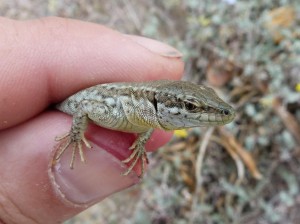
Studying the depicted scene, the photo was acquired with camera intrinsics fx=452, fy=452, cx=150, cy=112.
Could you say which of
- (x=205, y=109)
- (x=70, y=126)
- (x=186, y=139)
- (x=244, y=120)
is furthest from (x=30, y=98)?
(x=244, y=120)

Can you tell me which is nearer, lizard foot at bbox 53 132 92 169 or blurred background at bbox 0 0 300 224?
lizard foot at bbox 53 132 92 169

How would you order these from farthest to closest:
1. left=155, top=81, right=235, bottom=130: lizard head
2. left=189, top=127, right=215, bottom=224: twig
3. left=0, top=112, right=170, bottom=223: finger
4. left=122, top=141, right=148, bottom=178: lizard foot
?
left=189, top=127, right=215, bottom=224: twig < left=122, top=141, right=148, bottom=178: lizard foot < left=0, top=112, right=170, bottom=223: finger < left=155, top=81, right=235, bottom=130: lizard head

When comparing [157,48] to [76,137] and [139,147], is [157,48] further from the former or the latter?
[76,137]

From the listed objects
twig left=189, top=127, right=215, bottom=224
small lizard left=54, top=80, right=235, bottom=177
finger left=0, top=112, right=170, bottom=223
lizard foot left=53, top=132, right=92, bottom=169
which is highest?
small lizard left=54, top=80, right=235, bottom=177

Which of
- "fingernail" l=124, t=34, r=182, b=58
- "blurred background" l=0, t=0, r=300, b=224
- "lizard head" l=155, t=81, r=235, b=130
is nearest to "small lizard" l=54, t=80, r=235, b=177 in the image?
"lizard head" l=155, t=81, r=235, b=130

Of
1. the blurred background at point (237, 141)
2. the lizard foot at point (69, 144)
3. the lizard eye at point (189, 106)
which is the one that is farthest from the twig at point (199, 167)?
the lizard eye at point (189, 106)

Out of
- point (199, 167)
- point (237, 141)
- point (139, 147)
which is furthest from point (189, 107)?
point (237, 141)

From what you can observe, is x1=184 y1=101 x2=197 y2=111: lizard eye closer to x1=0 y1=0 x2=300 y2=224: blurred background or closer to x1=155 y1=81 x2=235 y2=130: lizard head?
x1=155 y1=81 x2=235 y2=130: lizard head

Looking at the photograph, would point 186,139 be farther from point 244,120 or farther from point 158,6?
point 158,6
